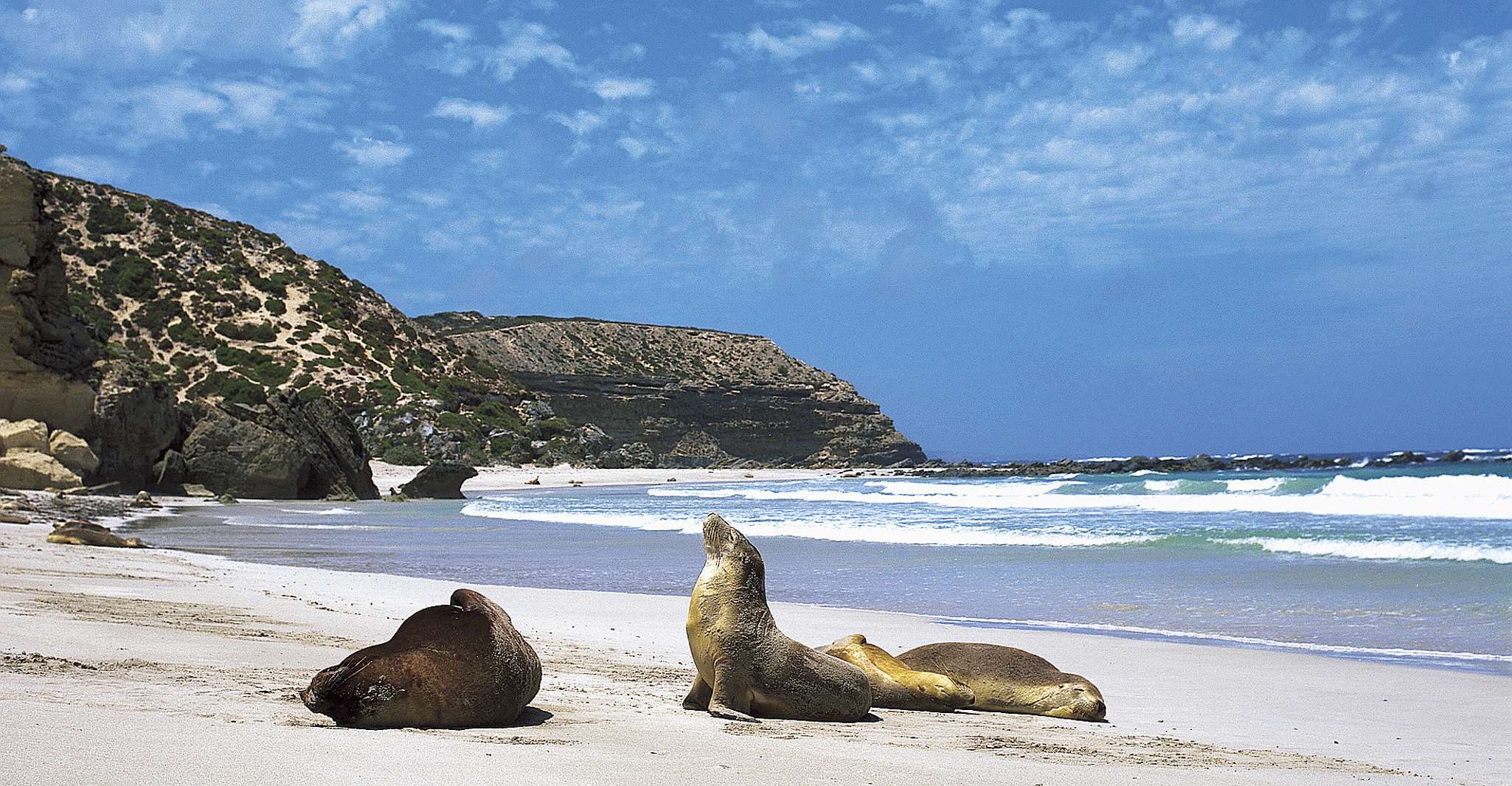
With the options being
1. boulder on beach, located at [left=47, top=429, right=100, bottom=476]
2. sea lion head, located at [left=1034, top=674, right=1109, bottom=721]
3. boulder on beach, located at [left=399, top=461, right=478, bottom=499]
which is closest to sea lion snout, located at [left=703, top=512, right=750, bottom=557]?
sea lion head, located at [left=1034, top=674, right=1109, bottom=721]

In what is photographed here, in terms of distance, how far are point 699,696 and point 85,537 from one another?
33.8ft

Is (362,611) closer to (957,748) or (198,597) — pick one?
(198,597)

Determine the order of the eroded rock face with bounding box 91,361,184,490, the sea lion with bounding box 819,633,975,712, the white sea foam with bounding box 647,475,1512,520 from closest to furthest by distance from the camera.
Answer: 1. the sea lion with bounding box 819,633,975,712
2. the white sea foam with bounding box 647,475,1512,520
3. the eroded rock face with bounding box 91,361,184,490

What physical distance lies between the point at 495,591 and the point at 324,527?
424 inches

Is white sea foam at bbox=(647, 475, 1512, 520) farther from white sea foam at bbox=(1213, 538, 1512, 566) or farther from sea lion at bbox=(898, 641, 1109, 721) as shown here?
sea lion at bbox=(898, 641, 1109, 721)

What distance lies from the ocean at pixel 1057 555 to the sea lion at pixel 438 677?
4904mm

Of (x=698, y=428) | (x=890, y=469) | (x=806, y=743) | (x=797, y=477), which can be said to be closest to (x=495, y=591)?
(x=806, y=743)

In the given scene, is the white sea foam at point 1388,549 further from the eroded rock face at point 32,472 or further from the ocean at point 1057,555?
the eroded rock face at point 32,472

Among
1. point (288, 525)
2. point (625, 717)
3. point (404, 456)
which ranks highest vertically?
point (404, 456)

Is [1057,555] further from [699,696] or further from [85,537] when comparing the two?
[85,537]

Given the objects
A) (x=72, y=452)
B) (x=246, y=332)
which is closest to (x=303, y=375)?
(x=246, y=332)

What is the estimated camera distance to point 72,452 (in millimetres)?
23062

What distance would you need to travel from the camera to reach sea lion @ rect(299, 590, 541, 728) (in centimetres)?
433

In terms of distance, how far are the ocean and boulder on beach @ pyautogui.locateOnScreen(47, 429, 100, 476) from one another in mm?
2359
